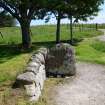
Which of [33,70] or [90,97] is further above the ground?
[33,70]

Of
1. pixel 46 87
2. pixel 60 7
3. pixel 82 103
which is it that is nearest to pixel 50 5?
Result: pixel 60 7

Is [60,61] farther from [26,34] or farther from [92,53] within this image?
[26,34]

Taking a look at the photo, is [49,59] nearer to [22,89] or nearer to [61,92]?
[61,92]

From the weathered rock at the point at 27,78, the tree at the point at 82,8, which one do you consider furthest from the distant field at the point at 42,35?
the weathered rock at the point at 27,78

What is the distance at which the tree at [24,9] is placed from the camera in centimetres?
3375

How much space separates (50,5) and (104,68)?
1440cm

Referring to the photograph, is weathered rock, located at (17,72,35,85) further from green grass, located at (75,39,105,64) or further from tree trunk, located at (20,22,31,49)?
tree trunk, located at (20,22,31,49)

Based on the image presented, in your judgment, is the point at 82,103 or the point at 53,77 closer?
the point at 82,103

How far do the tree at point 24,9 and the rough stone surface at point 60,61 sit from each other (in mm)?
14865

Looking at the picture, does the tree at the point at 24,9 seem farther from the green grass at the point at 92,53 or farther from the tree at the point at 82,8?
the green grass at the point at 92,53

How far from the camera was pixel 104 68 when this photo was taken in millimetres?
21891

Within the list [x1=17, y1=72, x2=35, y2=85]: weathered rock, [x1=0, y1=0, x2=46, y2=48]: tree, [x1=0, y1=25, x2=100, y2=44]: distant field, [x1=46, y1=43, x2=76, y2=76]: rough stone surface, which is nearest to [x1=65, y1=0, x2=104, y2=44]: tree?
[x1=0, y1=0, x2=46, y2=48]: tree

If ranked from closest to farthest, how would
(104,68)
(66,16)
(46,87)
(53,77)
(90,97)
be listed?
(90,97) < (46,87) < (53,77) < (104,68) < (66,16)

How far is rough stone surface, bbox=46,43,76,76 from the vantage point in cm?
1891
